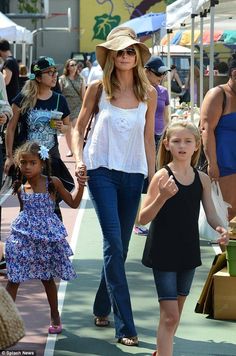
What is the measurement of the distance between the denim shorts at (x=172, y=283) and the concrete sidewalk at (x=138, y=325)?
2.12 feet

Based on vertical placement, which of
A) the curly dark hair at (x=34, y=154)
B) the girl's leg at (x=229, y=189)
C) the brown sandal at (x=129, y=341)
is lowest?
the brown sandal at (x=129, y=341)

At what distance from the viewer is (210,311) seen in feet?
22.4

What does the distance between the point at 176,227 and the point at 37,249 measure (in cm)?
119

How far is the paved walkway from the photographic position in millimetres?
6012

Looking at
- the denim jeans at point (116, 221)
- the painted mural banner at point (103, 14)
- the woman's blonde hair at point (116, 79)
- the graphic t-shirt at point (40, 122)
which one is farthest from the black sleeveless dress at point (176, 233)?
the painted mural banner at point (103, 14)

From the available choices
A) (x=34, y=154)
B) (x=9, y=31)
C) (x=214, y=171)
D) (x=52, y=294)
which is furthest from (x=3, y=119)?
(x=9, y=31)

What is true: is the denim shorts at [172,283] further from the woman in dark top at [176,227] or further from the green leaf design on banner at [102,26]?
the green leaf design on banner at [102,26]

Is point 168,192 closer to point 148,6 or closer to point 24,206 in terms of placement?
point 24,206

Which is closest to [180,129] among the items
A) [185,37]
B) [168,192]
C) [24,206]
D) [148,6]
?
[168,192]

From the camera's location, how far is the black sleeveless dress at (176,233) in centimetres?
538

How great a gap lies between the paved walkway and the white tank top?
3.64 ft

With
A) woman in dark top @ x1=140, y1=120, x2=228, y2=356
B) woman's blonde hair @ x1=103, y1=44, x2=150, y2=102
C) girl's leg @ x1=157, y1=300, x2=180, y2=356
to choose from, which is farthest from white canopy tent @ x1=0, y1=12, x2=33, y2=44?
girl's leg @ x1=157, y1=300, x2=180, y2=356

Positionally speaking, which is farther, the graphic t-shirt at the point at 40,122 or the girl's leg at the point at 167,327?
the graphic t-shirt at the point at 40,122

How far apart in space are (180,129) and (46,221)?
1.27m
